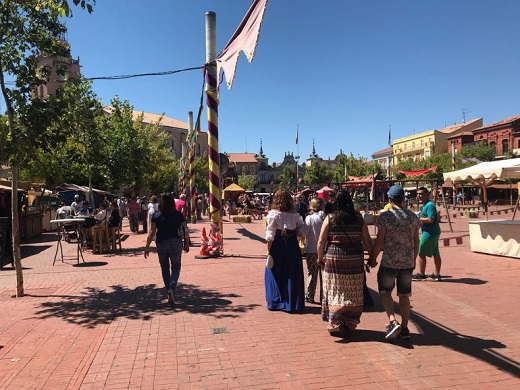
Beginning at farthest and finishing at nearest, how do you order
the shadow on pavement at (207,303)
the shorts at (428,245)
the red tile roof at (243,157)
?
the red tile roof at (243,157) < the shorts at (428,245) < the shadow on pavement at (207,303)

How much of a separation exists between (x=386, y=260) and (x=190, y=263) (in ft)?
20.2

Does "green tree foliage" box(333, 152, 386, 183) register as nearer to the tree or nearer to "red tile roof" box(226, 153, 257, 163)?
"red tile roof" box(226, 153, 257, 163)

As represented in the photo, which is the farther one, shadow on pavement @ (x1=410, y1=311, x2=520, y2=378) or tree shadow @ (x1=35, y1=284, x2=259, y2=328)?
tree shadow @ (x1=35, y1=284, x2=259, y2=328)

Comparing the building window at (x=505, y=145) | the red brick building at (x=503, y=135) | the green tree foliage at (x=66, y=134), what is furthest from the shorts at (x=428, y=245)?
the building window at (x=505, y=145)

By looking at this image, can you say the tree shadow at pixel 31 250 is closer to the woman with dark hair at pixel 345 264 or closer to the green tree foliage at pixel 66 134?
the green tree foliage at pixel 66 134

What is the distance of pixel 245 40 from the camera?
23.6ft

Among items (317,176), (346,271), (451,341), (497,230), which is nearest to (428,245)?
(451,341)

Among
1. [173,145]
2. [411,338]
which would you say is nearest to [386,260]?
[411,338]

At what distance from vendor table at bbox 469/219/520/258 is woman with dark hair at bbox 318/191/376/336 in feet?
21.7

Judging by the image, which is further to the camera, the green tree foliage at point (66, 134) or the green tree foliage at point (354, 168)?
the green tree foliage at point (354, 168)

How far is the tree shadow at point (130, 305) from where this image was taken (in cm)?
565

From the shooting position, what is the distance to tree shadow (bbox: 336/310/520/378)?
12.8 ft

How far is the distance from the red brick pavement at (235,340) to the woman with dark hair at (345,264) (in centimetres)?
25

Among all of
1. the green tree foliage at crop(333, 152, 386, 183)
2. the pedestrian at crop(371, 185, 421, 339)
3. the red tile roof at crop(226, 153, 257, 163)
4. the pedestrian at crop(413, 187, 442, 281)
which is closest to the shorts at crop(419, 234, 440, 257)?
the pedestrian at crop(413, 187, 442, 281)
